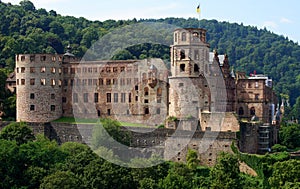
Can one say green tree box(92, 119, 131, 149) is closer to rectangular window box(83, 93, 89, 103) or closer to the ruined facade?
the ruined facade

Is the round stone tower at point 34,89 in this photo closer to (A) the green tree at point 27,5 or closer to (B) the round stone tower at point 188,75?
(B) the round stone tower at point 188,75

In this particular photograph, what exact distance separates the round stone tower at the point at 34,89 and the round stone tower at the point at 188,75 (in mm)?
15607

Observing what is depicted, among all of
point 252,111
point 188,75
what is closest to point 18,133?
point 188,75

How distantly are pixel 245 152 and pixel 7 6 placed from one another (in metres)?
87.4

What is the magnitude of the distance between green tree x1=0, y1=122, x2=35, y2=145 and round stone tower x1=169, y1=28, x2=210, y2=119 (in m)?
16.7

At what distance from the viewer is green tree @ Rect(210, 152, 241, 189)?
56625 mm

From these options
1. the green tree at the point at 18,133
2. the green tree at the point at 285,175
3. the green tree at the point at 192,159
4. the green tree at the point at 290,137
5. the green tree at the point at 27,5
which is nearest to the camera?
the green tree at the point at 285,175

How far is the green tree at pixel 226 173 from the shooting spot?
56625 mm

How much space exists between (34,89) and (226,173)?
2881 centimetres

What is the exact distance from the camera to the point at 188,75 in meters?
70.6

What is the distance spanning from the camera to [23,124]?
68.2m

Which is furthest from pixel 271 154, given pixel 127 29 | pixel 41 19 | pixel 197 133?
pixel 41 19

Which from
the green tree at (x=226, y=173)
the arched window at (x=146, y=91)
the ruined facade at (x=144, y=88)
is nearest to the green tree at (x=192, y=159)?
the green tree at (x=226, y=173)

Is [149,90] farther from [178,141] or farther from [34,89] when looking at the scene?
[34,89]
